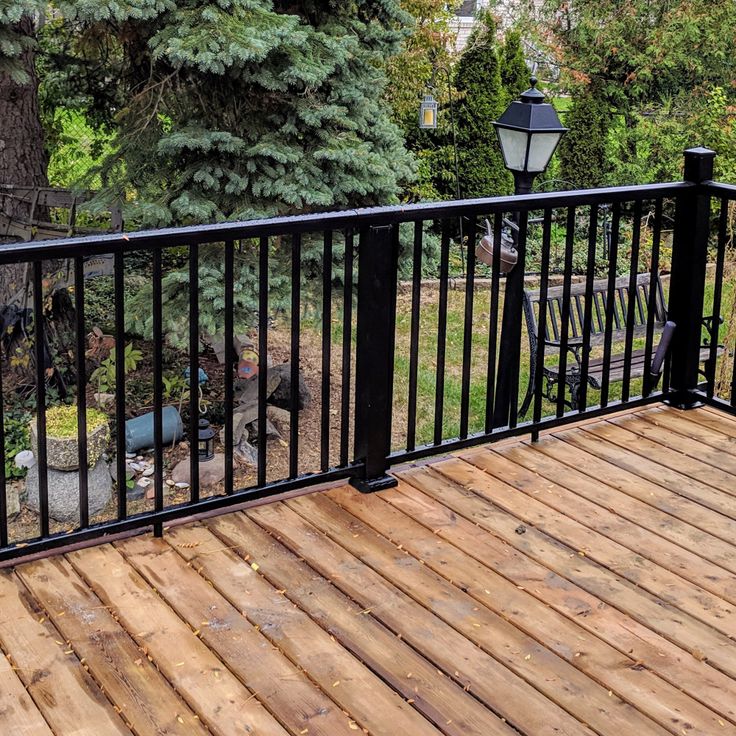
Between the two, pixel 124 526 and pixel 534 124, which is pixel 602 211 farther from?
pixel 124 526

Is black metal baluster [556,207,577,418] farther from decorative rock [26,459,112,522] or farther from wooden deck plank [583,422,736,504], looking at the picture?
decorative rock [26,459,112,522]

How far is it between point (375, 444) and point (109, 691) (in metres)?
1.21

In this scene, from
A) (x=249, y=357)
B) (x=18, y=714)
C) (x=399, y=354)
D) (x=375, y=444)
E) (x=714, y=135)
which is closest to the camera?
(x=18, y=714)

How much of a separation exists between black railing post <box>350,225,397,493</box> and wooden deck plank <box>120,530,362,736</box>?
61 centimetres

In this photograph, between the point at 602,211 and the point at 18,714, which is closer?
the point at 18,714

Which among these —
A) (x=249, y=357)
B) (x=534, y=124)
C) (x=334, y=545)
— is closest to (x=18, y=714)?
(x=334, y=545)

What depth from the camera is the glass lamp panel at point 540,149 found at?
5.77 meters

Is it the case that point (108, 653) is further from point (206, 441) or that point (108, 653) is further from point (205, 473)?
point (206, 441)

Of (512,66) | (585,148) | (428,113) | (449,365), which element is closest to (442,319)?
(449,365)

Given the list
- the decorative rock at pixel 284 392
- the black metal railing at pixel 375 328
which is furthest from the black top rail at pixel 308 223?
the decorative rock at pixel 284 392

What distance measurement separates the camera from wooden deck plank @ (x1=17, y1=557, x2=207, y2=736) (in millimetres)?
2123

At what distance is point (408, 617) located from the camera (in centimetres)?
251

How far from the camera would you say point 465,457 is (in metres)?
3.45

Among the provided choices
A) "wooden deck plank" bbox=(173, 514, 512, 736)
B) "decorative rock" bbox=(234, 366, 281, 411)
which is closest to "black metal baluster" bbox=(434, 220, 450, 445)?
"wooden deck plank" bbox=(173, 514, 512, 736)
